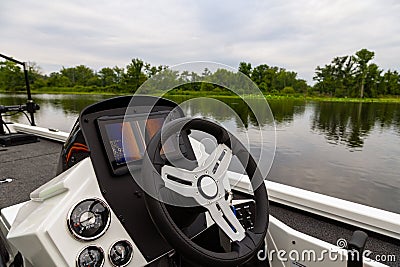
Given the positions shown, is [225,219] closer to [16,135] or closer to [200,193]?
[200,193]

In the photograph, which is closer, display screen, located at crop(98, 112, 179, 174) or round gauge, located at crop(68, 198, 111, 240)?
round gauge, located at crop(68, 198, 111, 240)

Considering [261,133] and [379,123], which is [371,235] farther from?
[379,123]

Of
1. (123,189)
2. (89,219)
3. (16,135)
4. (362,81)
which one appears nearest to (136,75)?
(123,189)

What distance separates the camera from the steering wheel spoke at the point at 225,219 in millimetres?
724

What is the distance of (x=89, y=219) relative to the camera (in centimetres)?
73

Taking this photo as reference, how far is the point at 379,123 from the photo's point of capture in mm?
16047

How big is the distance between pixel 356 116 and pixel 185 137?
21.2m

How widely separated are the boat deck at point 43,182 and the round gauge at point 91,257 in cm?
87

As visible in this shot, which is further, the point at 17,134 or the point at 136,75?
the point at 17,134

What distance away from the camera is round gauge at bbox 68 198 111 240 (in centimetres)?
70

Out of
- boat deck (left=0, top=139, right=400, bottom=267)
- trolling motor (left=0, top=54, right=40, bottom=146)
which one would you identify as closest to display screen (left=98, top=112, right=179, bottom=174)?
boat deck (left=0, top=139, right=400, bottom=267)

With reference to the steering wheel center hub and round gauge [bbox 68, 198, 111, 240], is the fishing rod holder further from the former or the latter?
the steering wheel center hub

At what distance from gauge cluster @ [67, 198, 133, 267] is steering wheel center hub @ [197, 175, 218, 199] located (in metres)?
0.28

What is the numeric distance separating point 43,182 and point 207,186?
5.75 ft
